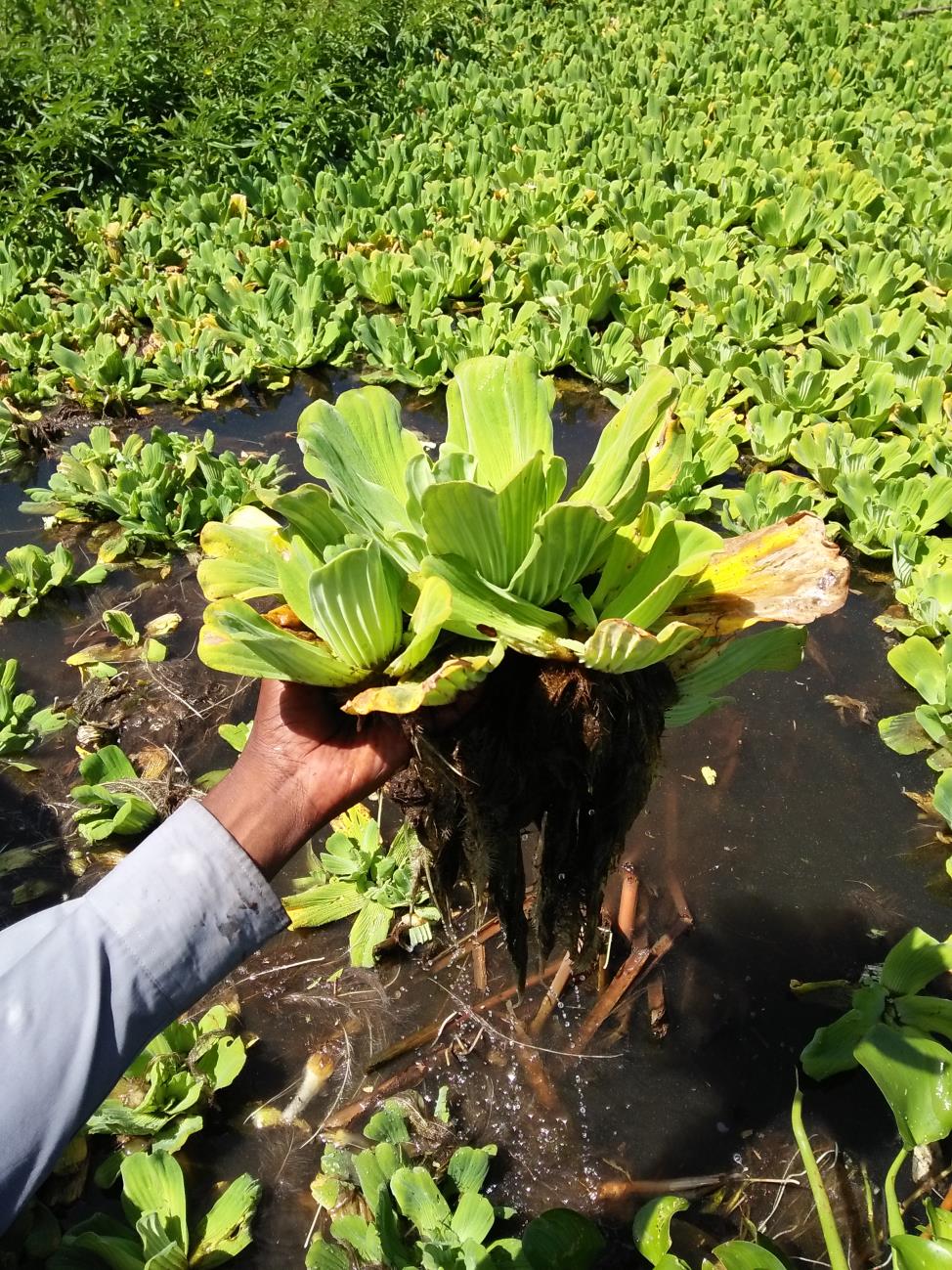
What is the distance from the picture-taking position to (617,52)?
7125 mm

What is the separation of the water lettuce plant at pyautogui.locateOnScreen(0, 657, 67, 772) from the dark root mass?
4.84 feet

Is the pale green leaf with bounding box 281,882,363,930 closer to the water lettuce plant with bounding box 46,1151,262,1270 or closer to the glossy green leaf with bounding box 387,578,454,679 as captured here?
the water lettuce plant with bounding box 46,1151,262,1270

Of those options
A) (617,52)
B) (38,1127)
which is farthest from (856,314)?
(617,52)

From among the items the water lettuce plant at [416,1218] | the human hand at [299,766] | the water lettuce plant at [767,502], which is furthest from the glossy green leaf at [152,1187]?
the water lettuce plant at [767,502]

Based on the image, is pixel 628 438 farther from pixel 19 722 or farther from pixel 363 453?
pixel 19 722

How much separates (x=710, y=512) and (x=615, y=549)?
2100mm

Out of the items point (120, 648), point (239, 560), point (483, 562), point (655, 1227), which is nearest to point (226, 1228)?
point (655, 1227)

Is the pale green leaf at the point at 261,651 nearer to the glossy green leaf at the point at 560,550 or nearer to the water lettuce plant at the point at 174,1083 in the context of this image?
the glossy green leaf at the point at 560,550

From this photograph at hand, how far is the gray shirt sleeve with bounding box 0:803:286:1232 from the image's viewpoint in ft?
3.47

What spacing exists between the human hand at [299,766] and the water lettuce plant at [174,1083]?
76cm

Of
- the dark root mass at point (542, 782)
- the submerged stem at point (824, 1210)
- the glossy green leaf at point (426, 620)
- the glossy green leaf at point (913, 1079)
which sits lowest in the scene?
the submerged stem at point (824, 1210)

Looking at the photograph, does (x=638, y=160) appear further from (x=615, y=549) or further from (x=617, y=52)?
(x=615, y=549)

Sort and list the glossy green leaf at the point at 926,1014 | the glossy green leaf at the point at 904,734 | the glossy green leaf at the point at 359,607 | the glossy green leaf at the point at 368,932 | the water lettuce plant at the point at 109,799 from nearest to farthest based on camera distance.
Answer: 1. the glossy green leaf at the point at 359,607
2. the glossy green leaf at the point at 926,1014
3. the glossy green leaf at the point at 368,932
4. the water lettuce plant at the point at 109,799
5. the glossy green leaf at the point at 904,734

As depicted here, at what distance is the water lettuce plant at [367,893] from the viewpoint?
2.06 metres
